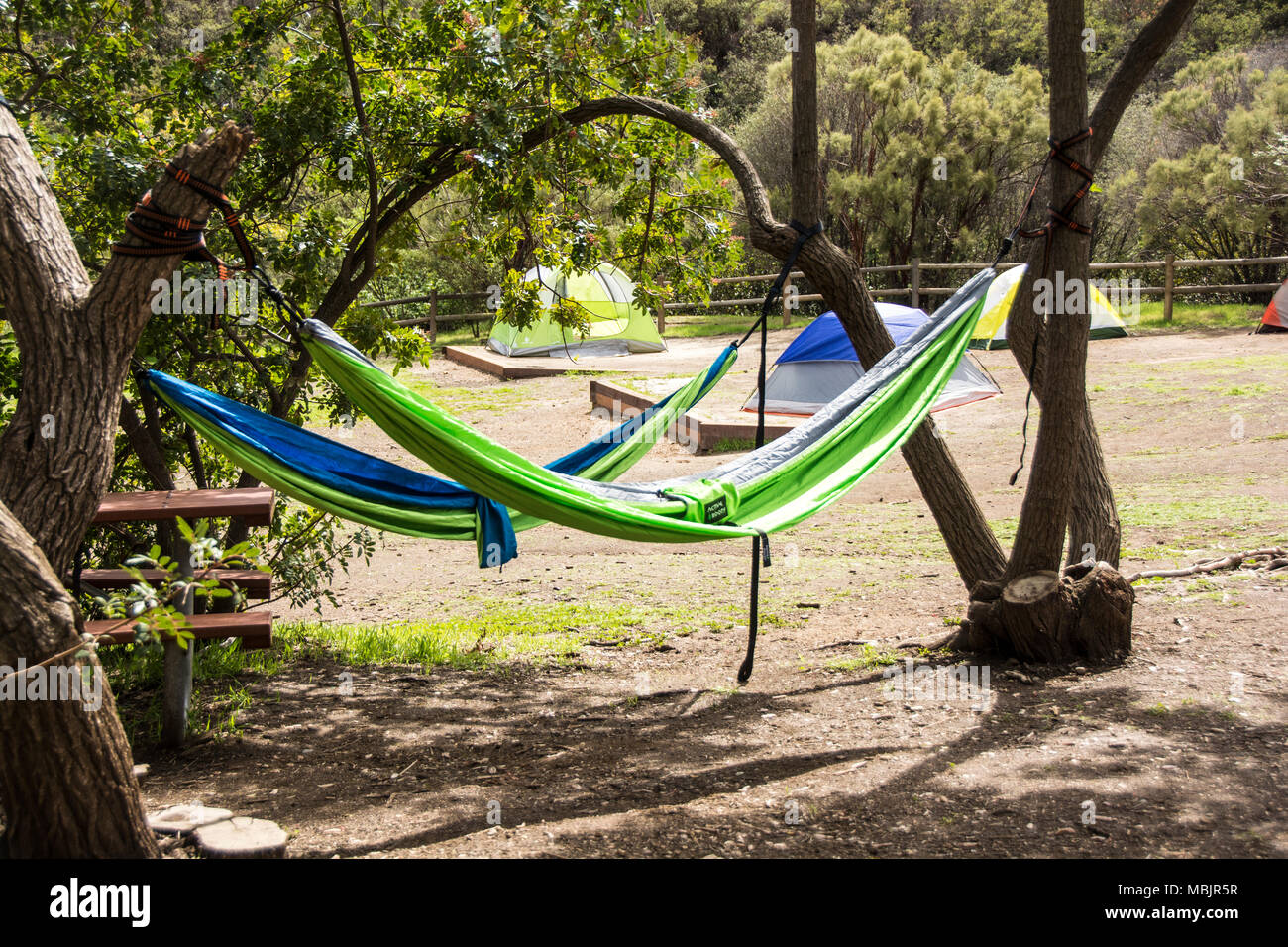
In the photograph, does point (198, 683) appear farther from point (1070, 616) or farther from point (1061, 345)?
point (1061, 345)

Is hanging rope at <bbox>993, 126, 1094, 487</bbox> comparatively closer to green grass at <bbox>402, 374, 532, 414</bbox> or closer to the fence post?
green grass at <bbox>402, 374, 532, 414</bbox>

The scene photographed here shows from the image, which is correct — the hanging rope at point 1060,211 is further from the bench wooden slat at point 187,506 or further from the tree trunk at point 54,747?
the tree trunk at point 54,747

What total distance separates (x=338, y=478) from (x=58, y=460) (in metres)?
0.82

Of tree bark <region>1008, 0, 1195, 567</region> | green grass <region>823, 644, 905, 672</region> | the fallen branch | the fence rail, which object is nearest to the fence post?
the fence rail

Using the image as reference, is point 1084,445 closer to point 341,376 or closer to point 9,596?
point 341,376

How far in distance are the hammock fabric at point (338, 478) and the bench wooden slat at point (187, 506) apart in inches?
4.6

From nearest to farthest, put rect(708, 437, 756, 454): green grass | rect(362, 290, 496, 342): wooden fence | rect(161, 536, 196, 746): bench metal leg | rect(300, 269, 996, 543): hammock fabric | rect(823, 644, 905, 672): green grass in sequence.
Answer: rect(300, 269, 996, 543): hammock fabric
rect(161, 536, 196, 746): bench metal leg
rect(823, 644, 905, 672): green grass
rect(708, 437, 756, 454): green grass
rect(362, 290, 496, 342): wooden fence

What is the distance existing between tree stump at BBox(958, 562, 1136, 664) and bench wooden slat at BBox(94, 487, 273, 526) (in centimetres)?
226

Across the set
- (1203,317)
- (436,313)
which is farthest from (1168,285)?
(436,313)

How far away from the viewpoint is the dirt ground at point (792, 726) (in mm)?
2359

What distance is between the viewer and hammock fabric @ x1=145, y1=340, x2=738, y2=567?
2779mm

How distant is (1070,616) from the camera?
3338 millimetres

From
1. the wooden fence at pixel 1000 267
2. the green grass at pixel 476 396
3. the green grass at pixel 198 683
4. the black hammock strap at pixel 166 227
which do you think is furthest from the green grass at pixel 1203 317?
the black hammock strap at pixel 166 227
